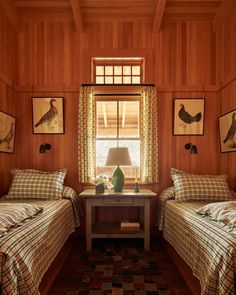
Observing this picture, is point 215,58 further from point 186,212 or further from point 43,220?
point 43,220

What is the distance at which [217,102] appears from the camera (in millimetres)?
3654

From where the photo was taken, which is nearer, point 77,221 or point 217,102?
point 77,221

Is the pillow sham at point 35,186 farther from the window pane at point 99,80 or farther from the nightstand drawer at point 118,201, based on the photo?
the window pane at point 99,80

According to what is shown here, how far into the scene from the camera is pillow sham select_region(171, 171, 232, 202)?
9.68 ft

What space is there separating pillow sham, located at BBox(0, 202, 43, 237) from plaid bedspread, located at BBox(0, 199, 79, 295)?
40 mm

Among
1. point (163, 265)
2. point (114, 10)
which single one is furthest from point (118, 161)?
point (114, 10)

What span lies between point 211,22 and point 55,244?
361 centimetres

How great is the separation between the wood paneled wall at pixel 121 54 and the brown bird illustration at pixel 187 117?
13 centimetres

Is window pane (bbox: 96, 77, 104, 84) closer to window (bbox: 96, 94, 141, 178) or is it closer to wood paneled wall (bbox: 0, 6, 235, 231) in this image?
wood paneled wall (bbox: 0, 6, 235, 231)

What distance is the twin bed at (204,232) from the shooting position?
1453 millimetres

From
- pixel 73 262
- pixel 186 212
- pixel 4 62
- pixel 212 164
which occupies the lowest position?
pixel 73 262

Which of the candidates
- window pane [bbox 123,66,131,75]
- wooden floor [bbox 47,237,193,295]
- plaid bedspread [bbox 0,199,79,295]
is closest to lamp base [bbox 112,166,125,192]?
wooden floor [bbox 47,237,193,295]

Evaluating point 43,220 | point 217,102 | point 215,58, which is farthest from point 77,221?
point 215,58

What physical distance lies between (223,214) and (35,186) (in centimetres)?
217
